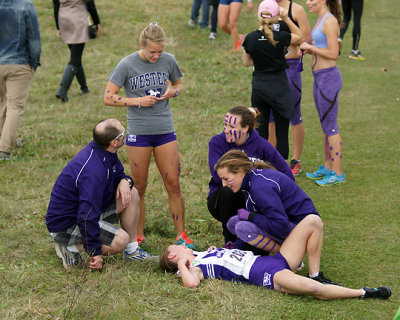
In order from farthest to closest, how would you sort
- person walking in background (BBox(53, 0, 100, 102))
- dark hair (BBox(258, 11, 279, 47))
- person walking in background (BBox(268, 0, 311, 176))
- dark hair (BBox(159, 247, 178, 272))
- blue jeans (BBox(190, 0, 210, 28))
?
blue jeans (BBox(190, 0, 210, 28))
person walking in background (BBox(53, 0, 100, 102))
person walking in background (BBox(268, 0, 311, 176))
dark hair (BBox(258, 11, 279, 47))
dark hair (BBox(159, 247, 178, 272))

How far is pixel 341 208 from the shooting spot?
6148 millimetres

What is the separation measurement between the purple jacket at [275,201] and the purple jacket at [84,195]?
118cm

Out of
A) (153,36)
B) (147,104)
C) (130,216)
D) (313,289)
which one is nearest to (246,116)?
(147,104)

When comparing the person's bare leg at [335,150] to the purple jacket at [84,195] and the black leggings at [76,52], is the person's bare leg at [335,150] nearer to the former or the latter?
the purple jacket at [84,195]

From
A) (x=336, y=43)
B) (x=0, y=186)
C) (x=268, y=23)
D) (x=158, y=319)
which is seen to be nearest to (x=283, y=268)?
(x=158, y=319)

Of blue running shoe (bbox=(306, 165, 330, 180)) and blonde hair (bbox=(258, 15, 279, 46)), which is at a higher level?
blonde hair (bbox=(258, 15, 279, 46))

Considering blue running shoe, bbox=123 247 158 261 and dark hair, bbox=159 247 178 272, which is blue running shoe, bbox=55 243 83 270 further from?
dark hair, bbox=159 247 178 272

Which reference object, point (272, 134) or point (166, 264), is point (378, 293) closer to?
point (166, 264)

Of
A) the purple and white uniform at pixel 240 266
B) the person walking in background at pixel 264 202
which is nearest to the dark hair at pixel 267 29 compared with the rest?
the person walking in background at pixel 264 202

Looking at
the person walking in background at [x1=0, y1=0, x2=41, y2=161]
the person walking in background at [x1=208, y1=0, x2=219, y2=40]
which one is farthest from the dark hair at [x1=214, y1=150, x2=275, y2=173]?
the person walking in background at [x1=208, y1=0, x2=219, y2=40]

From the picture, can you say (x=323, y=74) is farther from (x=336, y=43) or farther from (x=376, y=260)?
(x=376, y=260)

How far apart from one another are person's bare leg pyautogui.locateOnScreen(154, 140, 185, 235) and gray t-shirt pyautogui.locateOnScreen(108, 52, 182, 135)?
18 cm

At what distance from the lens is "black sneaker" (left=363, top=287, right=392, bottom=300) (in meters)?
4.15

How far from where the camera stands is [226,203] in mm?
5020
